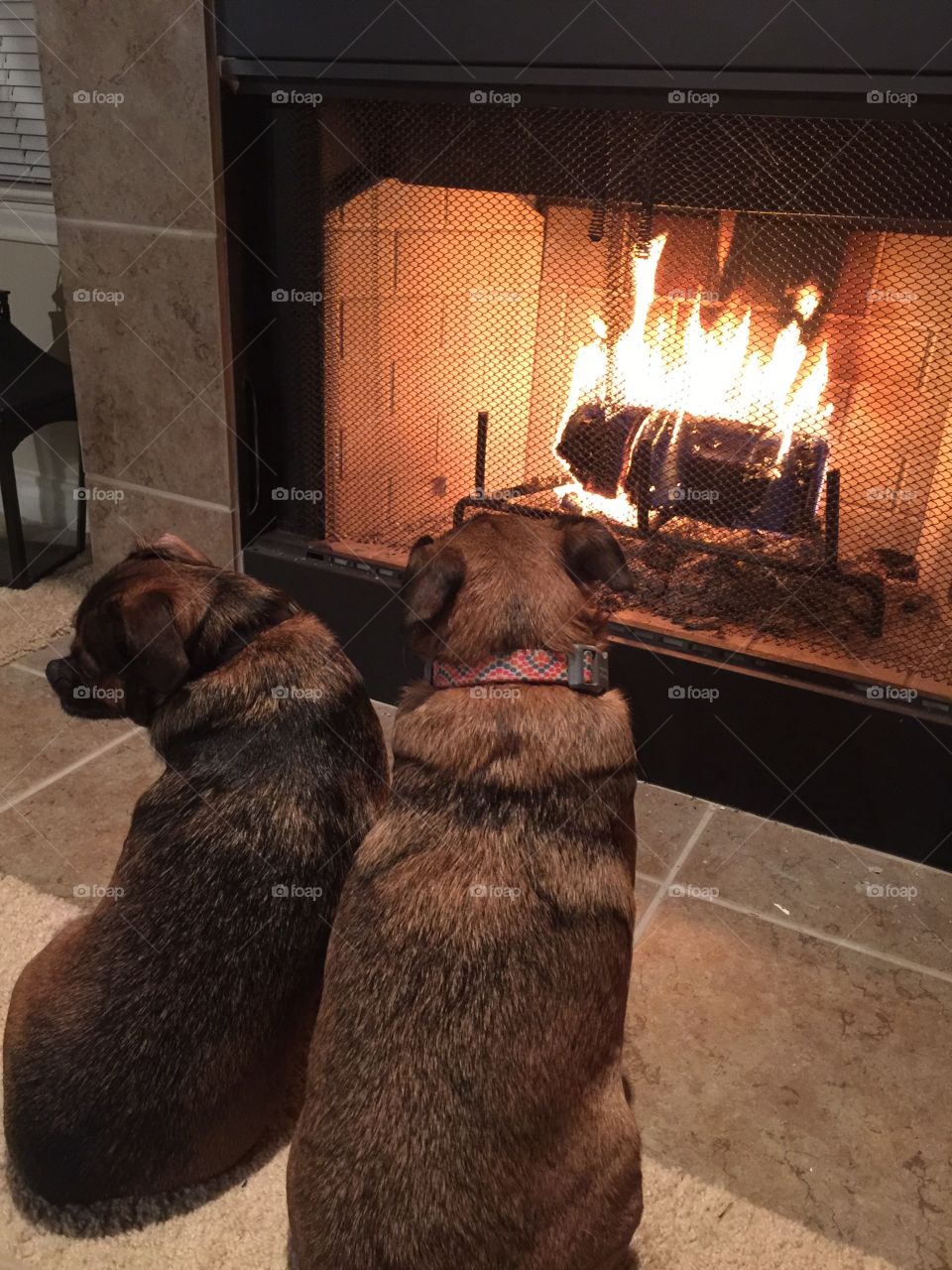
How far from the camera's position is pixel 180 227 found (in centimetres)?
258

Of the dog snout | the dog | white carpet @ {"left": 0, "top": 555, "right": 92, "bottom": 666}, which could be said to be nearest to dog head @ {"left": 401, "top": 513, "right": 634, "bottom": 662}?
the dog

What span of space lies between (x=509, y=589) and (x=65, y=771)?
1646 mm

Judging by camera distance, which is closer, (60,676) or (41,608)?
(60,676)

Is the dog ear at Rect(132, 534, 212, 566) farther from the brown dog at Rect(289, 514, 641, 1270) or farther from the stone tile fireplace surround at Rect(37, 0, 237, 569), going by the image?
the stone tile fireplace surround at Rect(37, 0, 237, 569)

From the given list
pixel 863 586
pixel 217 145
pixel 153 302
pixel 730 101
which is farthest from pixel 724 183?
pixel 153 302

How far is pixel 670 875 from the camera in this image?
2322mm

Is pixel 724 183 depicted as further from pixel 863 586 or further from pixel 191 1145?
pixel 191 1145

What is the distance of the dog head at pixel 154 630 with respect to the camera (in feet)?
5.21

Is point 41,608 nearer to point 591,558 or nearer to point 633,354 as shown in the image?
point 633,354

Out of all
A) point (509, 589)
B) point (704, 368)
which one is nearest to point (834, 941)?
point (509, 589)

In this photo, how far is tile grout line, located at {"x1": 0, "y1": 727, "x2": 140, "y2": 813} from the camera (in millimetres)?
2445

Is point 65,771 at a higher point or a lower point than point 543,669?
lower

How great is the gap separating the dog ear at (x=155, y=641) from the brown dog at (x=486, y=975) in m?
0.40

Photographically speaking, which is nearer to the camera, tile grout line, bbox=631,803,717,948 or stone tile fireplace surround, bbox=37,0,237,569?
tile grout line, bbox=631,803,717,948
